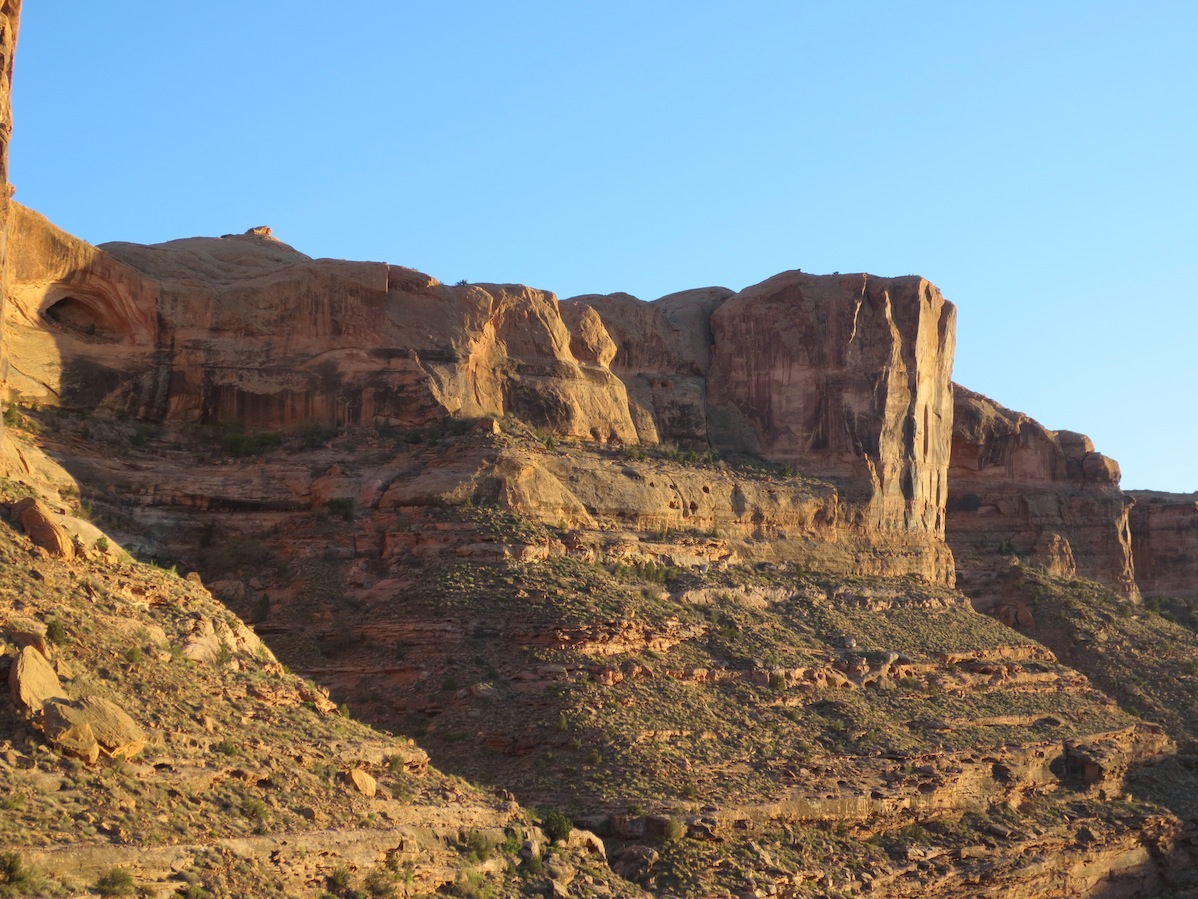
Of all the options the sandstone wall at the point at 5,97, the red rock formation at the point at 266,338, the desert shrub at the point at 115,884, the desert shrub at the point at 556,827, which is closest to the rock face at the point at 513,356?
the red rock formation at the point at 266,338

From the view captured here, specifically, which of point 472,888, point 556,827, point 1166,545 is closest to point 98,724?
point 472,888

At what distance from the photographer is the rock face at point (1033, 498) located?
73.0 meters

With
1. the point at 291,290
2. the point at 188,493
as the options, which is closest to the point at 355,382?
the point at 291,290

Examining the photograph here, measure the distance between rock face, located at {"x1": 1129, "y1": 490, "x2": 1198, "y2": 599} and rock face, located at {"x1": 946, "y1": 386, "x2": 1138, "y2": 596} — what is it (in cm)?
372

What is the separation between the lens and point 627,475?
49.2 meters

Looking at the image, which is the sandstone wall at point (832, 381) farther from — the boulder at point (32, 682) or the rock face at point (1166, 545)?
the boulder at point (32, 682)

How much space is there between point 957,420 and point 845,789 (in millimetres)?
36910

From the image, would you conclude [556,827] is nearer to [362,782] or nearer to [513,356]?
[362,782]

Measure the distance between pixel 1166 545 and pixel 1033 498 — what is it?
1129 centimetres

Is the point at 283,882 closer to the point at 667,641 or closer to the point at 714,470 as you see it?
the point at 667,641

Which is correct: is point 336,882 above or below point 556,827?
below

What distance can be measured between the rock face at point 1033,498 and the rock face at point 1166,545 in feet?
12.2

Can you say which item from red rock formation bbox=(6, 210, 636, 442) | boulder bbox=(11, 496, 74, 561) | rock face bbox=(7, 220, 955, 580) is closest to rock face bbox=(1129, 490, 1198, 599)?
rock face bbox=(7, 220, 955, 580)

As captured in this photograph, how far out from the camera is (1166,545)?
81625 millimetres
